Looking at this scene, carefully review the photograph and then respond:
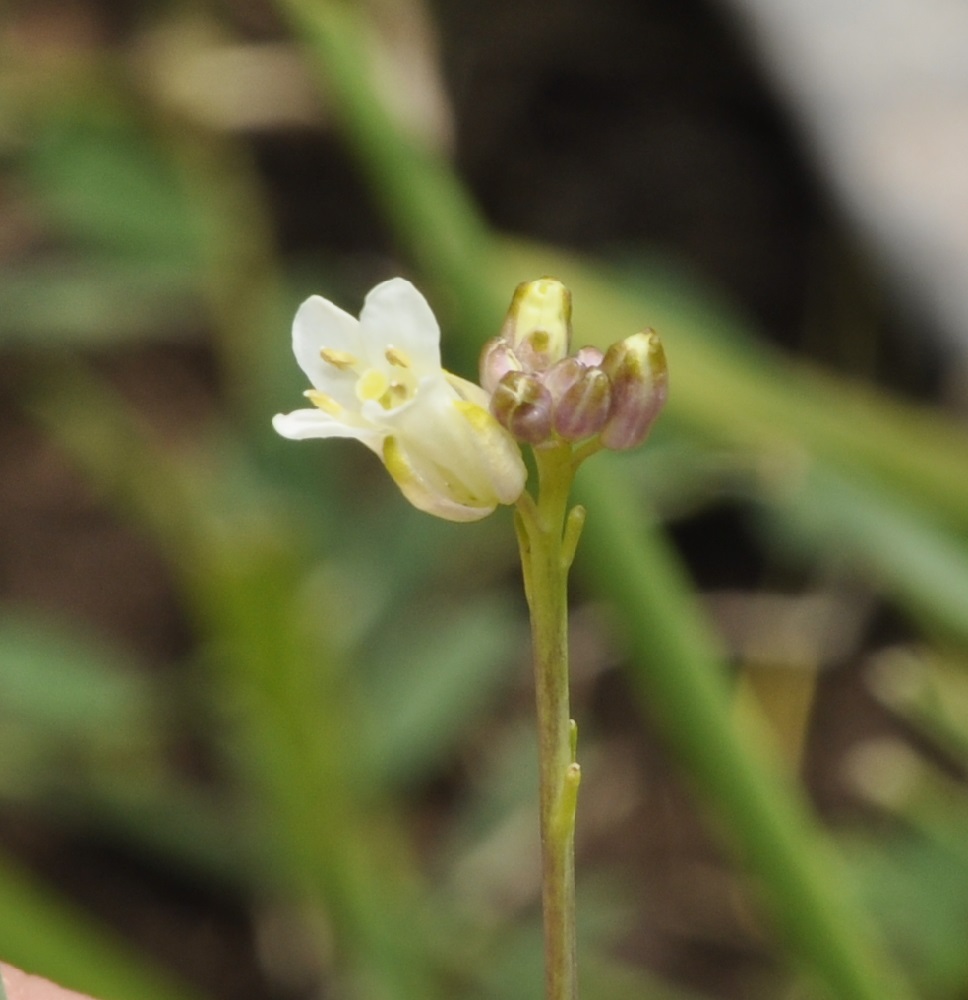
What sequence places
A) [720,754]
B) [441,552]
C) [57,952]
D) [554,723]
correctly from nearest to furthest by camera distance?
[554,723] < [720,754] < [57,952] < [441,552]

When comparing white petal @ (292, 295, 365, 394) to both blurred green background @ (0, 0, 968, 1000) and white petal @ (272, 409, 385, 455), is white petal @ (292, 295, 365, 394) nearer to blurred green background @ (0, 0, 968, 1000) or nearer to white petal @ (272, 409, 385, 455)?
white petal @ (272, 409, 385, 455)

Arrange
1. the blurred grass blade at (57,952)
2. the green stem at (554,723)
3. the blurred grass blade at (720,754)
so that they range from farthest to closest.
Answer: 1. the blurred grass blade at (57,952)
2. the blurred grass blade at (720,754)
3. the green stem at (554,723)

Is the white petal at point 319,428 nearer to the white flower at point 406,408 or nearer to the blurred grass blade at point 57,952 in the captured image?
the white flower at point 406,408

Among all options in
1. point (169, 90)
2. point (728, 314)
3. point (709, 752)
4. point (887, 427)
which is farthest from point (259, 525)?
point (169, 90)

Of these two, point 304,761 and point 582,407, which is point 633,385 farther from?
point 304,761

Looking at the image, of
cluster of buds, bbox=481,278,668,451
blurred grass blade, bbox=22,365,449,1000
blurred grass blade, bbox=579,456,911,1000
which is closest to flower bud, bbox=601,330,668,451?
cluster of buds, bbox=481,278,668,451

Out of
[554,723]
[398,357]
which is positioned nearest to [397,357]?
[398,357]

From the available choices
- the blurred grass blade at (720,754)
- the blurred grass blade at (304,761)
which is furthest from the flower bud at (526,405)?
the blurred grass blade at (304,761)

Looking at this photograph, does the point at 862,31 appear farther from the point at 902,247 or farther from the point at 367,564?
the point at 367,564
